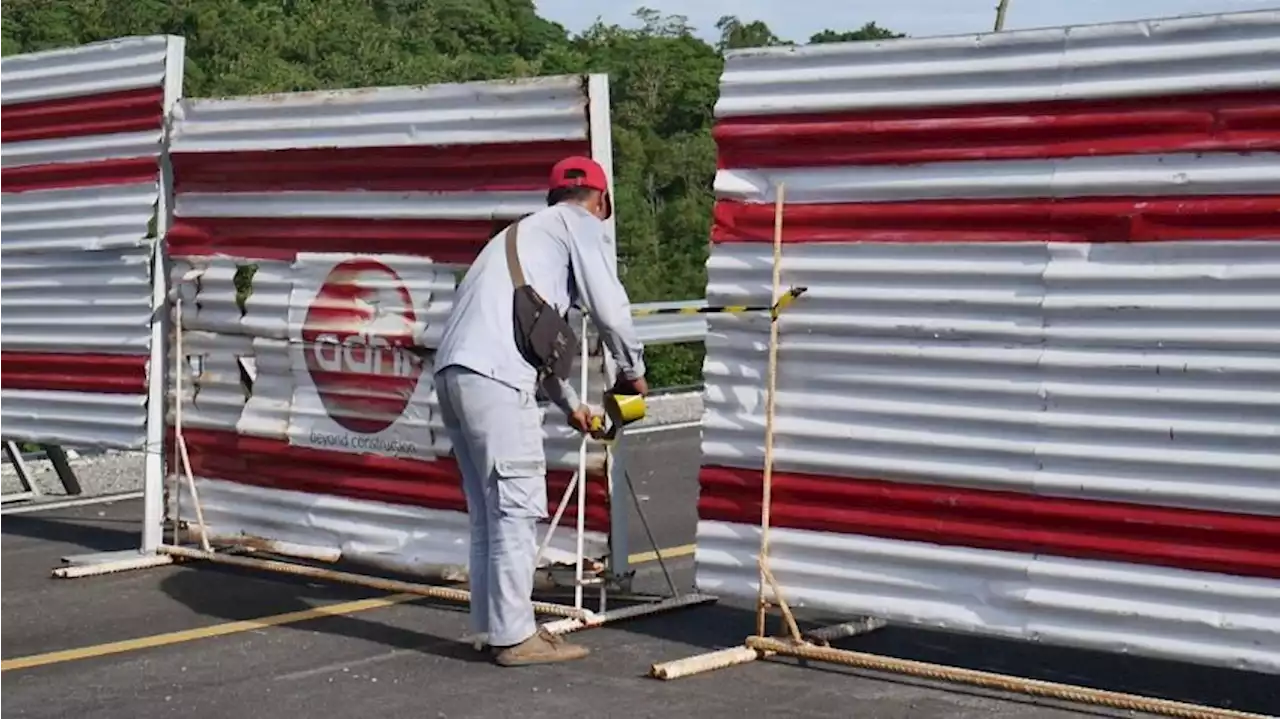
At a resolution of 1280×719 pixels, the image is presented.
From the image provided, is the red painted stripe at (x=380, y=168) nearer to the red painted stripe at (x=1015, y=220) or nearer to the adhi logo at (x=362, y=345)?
the adhi logo at (x=362, y=345)

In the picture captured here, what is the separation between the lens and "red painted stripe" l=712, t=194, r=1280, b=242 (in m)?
6.19

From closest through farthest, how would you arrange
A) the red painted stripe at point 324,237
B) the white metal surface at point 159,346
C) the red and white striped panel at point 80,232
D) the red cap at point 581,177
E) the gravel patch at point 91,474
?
1. the red cap at point 581,177
2. the red painted stripe at point 324,237
3. the white metal surface at point 159,346
4. the red and white striped panel at point 80,232
5. the gravel patch at point 91,474

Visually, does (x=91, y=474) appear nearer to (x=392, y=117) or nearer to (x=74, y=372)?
(x=74, y=372)

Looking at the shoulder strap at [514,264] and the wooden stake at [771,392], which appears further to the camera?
the shoulder strap at [514,264]

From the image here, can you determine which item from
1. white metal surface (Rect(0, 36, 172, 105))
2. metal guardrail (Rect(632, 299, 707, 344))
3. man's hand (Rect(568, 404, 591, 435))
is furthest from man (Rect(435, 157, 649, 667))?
metal guardrail (Rect(632, 299, 707, 344))

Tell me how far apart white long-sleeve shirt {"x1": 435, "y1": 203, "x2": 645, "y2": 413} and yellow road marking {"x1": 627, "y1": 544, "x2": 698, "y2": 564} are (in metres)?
2.54

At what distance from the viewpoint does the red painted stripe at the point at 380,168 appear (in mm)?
8141

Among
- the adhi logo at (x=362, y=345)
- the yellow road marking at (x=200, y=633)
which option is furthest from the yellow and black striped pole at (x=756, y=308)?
the yellow road marking at (x=200, y=633)

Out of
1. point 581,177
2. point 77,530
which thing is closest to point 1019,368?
point 581,177

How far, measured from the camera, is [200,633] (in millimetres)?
8047

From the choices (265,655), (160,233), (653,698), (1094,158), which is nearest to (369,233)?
(160,233)

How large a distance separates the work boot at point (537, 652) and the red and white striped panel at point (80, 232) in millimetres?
3361

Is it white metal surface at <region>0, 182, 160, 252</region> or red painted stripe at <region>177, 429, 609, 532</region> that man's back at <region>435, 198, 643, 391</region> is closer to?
red painted stripe at <region>177, 429, 609, 532</region>

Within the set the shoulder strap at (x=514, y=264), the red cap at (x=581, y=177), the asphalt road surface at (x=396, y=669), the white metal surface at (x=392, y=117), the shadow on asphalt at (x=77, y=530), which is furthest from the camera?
the shadow on asphalt at (x=77, y=530)
